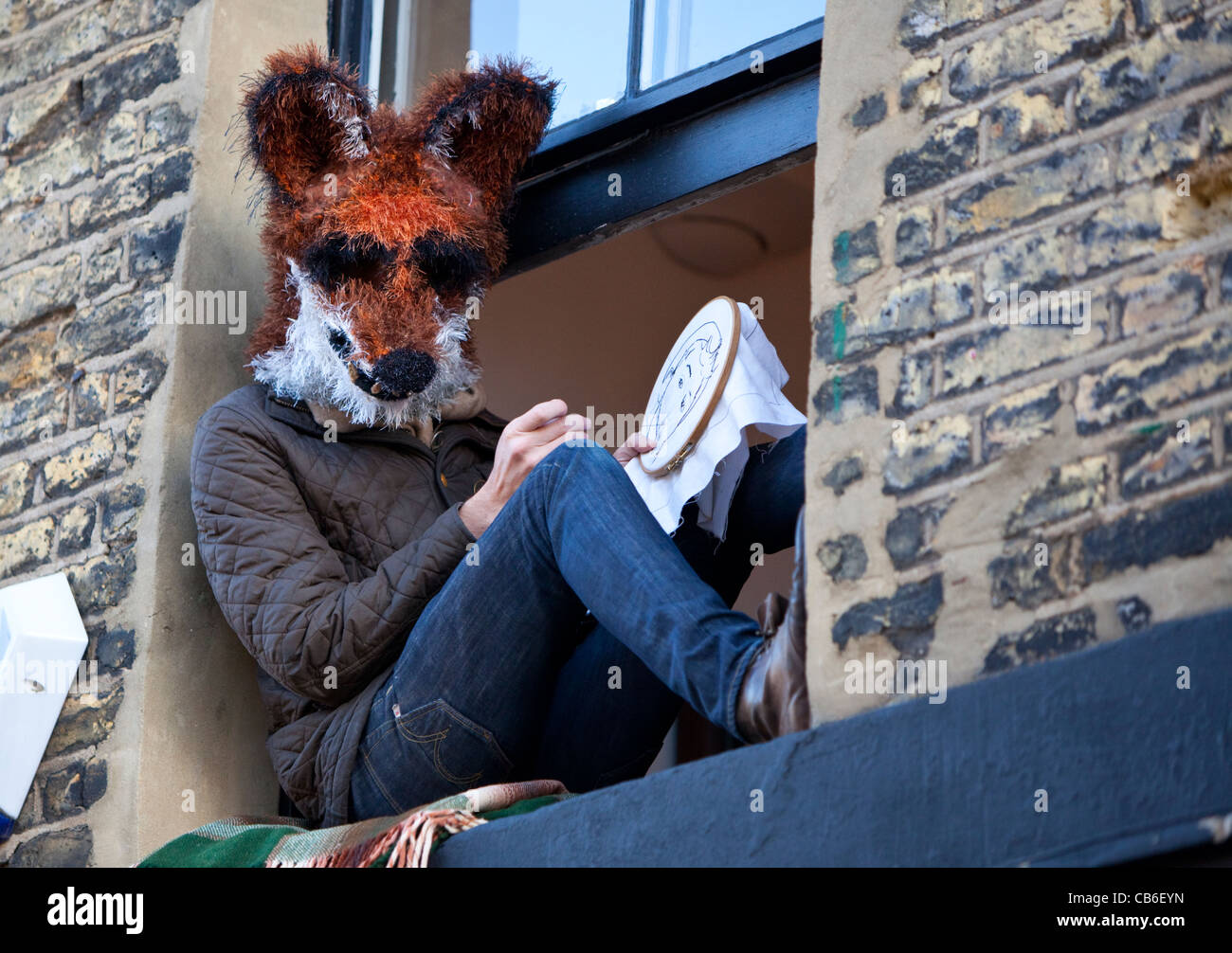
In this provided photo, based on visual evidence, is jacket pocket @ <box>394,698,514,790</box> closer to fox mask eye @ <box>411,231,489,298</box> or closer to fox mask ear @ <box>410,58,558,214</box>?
fox mask eye @ <box>411,231,489,298</box>

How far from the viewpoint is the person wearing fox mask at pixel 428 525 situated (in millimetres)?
2459

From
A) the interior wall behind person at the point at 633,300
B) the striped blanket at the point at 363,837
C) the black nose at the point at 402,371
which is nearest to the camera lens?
the striped blanket at the point at 363,837

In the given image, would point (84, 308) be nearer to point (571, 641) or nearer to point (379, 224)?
point (379, 224)

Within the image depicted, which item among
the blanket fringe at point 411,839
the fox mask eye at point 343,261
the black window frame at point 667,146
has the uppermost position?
the black window frame at point 667,146

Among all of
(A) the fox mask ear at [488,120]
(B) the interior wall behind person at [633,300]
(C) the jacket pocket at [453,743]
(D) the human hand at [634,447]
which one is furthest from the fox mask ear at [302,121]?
(B) the interior wall behind person at [633,300]

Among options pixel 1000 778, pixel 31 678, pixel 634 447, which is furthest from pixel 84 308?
pixel 1000 778

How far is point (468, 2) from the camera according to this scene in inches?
153

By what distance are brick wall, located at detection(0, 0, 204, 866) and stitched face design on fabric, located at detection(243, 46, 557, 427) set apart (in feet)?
1.05

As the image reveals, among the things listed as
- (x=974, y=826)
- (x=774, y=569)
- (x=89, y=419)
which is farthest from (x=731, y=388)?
(x=774, y=569)

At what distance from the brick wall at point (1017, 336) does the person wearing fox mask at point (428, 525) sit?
165 mm

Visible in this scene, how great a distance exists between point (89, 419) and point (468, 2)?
1.25 m

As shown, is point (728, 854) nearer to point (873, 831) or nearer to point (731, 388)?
point (873, 831)

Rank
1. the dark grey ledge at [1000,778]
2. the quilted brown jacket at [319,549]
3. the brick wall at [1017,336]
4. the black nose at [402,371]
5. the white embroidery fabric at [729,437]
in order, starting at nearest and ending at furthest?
the dark grey ledge at [1000,778] → the brick wall at [1017,336] → the white embroidery fabric at [729,437] → the quilted brown jacket at [319,549] → the black nose at [402,371]

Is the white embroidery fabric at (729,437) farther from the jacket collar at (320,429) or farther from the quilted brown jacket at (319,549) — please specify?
the jacket collar at (320,429)
